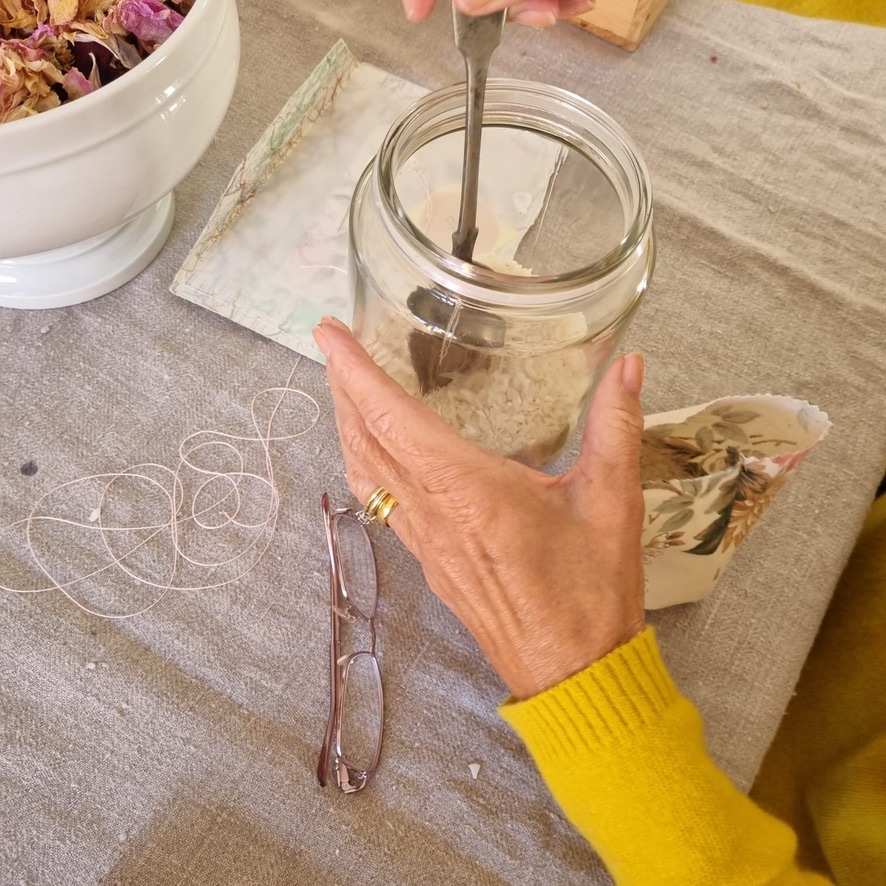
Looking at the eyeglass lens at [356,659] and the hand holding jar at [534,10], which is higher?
the hand holding jar at [534,10]

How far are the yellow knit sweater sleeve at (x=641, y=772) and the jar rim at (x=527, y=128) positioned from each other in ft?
0.50

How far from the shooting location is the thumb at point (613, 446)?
30cm

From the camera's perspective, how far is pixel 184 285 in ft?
1.50

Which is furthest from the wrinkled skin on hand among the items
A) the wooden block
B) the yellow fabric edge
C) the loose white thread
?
the yellow fabric edge

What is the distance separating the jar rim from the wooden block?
0.80 feet

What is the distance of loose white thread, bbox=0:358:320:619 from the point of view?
0.38 metres

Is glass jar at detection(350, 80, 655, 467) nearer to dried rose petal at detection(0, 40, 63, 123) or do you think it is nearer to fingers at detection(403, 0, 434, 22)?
fingers at detection(403, 0, 434, 22)

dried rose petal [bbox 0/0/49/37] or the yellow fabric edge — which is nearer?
dried rose petal [bbox 0/0/49/37]

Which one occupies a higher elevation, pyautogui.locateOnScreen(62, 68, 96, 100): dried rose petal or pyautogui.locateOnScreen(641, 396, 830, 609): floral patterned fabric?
pyautogui.locateOnScreen(62, 68, 96, 100): dried rose petal

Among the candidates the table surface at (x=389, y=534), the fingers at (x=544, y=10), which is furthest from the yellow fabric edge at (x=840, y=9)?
the fingers at (x=544, y=10)

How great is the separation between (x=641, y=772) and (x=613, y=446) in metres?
0.13

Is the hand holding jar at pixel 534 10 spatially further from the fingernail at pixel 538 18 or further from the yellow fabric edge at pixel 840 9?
the yellow fabric edge at pixel 840 9

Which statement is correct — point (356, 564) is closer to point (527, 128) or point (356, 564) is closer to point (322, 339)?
point (322, 339)

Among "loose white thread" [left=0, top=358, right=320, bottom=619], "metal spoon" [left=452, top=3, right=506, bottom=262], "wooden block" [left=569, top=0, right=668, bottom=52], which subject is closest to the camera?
"metal spoon" [left=452, top=3, right=506, bottom=262]
